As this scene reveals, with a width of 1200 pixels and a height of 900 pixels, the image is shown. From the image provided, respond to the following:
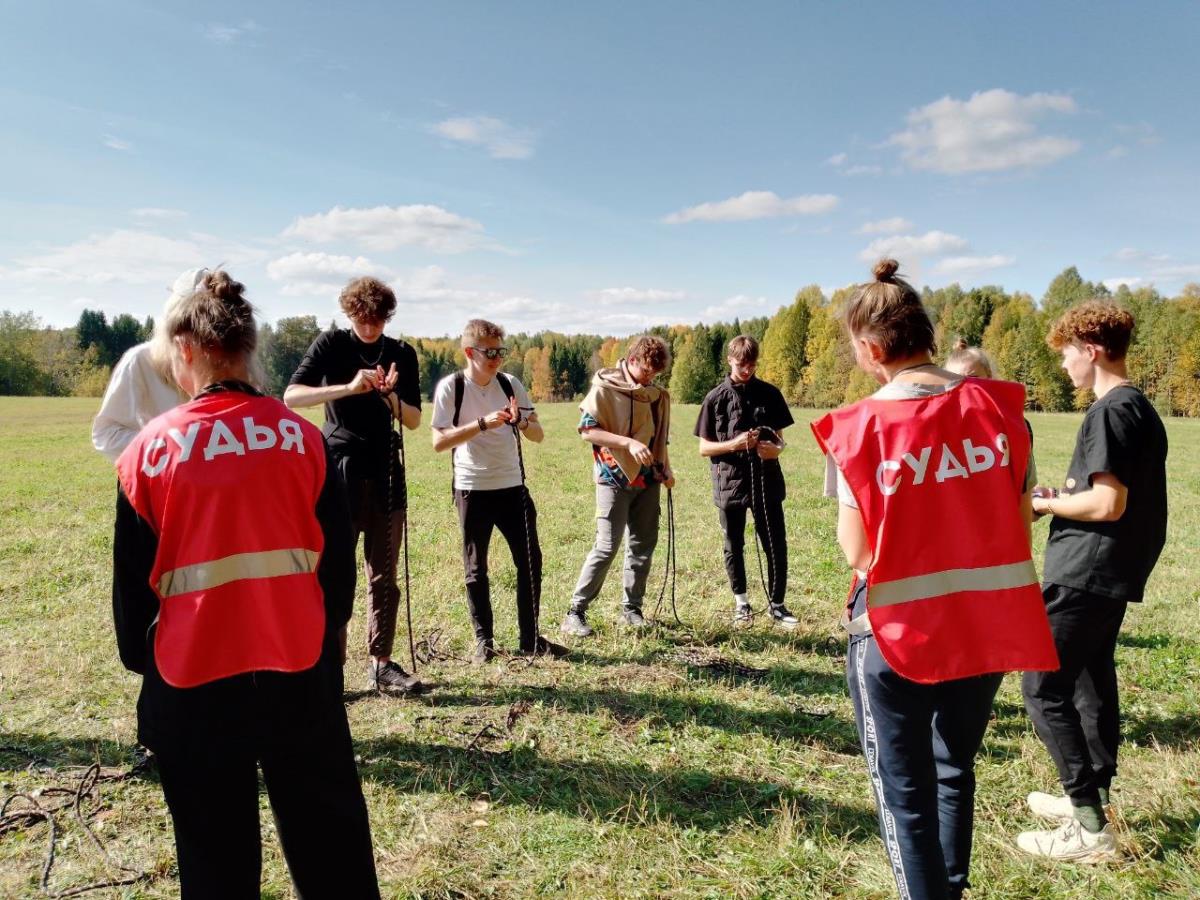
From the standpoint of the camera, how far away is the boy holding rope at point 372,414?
4.50 m

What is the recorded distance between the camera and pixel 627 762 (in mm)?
4035

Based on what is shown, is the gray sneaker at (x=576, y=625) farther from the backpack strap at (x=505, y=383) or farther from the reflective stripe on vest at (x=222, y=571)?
the reflective stripe on vest at (x=222, y=571)

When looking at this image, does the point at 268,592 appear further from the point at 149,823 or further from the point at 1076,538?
the point at 1076,538

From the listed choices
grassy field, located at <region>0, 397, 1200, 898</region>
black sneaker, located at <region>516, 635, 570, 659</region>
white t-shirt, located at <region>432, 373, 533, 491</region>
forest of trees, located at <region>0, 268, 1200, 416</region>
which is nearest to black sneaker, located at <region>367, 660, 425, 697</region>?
grassy field, located at <region>0, 397, 1200, 898</region>

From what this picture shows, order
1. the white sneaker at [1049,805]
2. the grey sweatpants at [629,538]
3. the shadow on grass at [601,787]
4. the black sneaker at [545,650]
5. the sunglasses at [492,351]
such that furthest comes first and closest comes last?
the grey sweatpants at [629,538] < the black sneaker at [545,650] < the sunglasses at [492,351] < the shadow on grass at [601,787] < the white sneaker at [1049,805]

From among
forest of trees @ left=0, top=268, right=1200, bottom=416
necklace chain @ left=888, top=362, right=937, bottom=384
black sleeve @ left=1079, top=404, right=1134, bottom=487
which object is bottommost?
black sleeve @ left=1079, top=404, right=1134, bottom=487

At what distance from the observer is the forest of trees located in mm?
52062

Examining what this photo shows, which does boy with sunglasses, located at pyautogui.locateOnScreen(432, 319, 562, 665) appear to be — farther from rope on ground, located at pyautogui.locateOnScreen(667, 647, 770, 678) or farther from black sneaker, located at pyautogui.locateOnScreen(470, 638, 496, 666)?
rope on ground, located at pyautogui.locateOnScreen(667, 647, 770, 678)

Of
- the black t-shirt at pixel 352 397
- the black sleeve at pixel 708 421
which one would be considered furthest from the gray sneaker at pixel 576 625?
the black t-shirt at pixel 352 397

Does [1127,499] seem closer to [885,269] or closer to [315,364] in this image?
[885,269]

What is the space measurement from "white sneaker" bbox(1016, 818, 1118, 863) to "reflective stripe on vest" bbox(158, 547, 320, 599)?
128 inches

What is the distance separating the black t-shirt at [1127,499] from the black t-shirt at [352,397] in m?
3.72

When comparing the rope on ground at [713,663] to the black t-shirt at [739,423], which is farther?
the black t-shirt at [739,423]

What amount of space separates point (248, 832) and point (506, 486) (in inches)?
132
